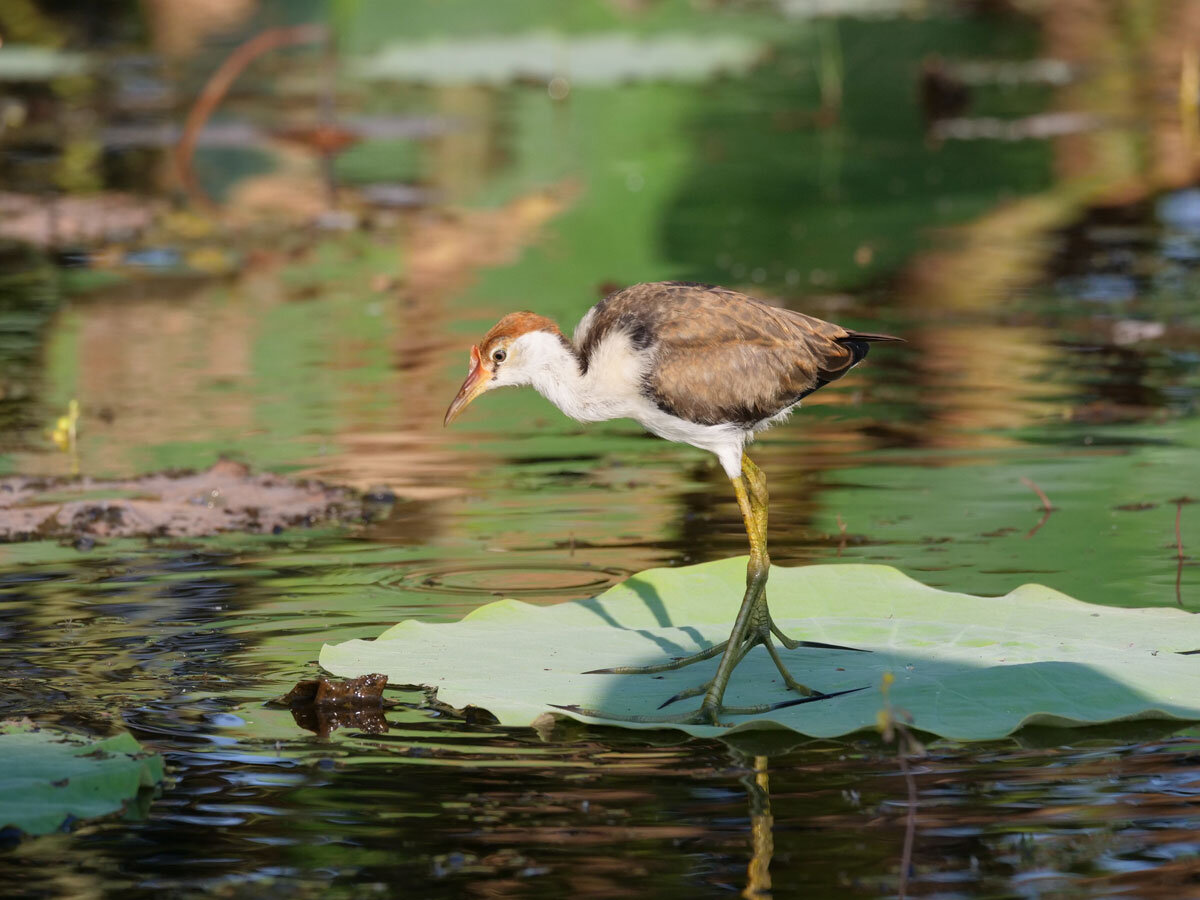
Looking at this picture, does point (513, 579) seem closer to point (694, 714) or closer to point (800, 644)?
point (800, 644)

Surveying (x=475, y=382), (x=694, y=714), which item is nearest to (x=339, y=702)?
(x=694, y=714)

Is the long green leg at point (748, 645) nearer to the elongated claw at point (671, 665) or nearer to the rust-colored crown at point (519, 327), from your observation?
the elongated claw at point (671, 665)

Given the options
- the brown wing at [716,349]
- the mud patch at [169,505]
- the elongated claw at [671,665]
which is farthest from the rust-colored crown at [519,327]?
the mud patch at [169,505]

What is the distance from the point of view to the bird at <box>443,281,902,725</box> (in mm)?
5113

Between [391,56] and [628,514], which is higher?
[391,56]

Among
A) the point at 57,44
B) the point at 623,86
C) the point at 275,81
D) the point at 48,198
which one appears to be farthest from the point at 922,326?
the point at 57,44

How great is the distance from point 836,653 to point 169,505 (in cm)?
273

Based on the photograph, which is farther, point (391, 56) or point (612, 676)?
point (391, 56)

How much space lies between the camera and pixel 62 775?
13.0ft

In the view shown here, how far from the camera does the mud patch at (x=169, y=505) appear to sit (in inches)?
255

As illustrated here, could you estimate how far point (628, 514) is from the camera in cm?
674

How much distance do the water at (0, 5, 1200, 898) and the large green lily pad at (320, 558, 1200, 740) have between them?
0.32ft

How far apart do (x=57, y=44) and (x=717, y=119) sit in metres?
10.4

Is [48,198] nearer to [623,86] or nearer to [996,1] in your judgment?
[623,86]
